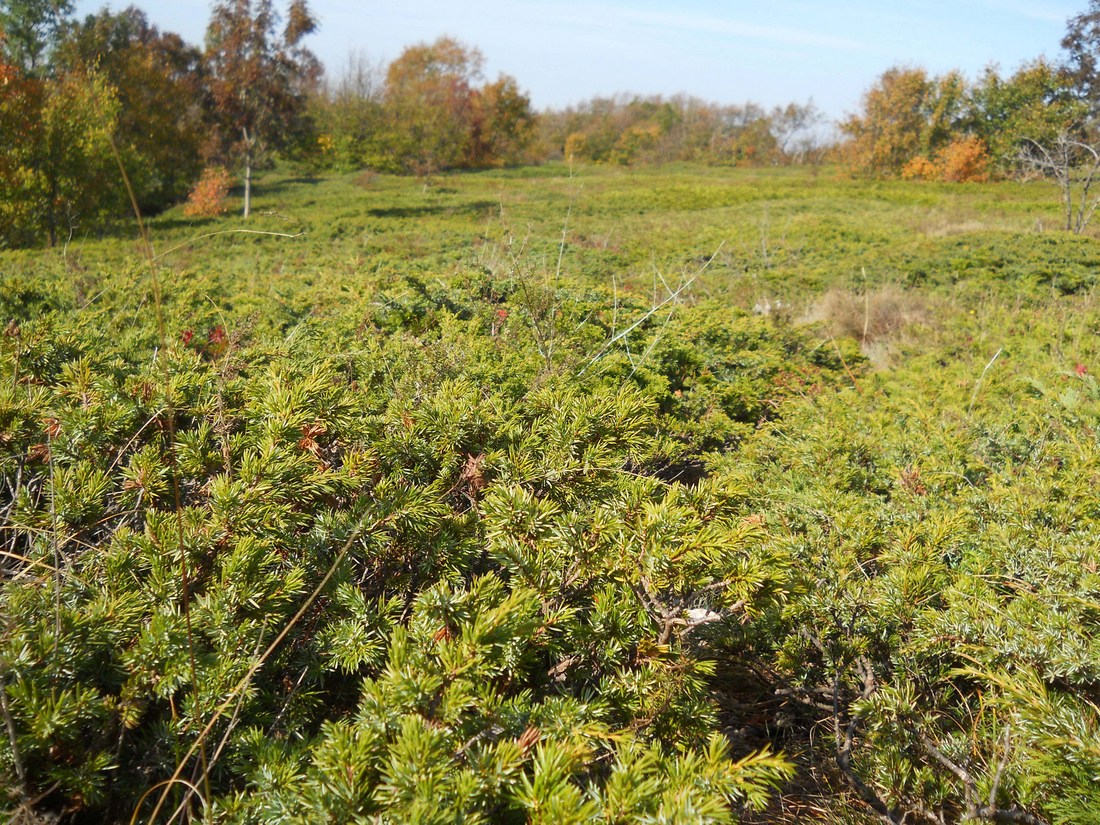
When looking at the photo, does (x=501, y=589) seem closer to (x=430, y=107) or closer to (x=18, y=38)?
(x=18, y=38)

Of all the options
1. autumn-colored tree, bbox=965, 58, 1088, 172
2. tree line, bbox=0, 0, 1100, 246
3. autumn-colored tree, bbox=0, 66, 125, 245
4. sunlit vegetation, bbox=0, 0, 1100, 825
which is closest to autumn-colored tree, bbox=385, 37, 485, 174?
tree line, bbox=0, 0, 1100, 246

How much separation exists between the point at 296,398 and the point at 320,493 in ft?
0.84

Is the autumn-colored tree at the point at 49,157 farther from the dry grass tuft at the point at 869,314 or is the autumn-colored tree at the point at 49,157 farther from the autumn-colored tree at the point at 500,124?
the autumn-colored tree at the point at 500,124

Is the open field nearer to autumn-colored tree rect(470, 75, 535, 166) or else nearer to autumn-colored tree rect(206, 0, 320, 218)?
autumn-colored tree rect(206, 0, 320, 218)

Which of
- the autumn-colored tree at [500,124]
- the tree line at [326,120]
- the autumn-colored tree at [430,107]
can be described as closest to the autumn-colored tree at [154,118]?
the tree line at [326,120]

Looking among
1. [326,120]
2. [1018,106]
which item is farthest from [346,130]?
[1018,106]

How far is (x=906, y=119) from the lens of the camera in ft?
133

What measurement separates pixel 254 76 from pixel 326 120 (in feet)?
77.9

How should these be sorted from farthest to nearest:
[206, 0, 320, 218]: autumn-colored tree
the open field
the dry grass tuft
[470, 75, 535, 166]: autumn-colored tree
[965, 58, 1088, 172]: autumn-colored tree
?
[470, 75, 535, 166]: autumn-colored tree → [965, 58, 1088, 172]: autumn-colored tree → [206, 0, 320, 218]: autumn-colored tree → the dry grass tuft → the open field

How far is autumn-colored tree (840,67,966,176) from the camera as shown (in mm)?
40219

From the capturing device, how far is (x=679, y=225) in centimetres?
2047

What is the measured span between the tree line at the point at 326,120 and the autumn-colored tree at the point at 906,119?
0.08 meters

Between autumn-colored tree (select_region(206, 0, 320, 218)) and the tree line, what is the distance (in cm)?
6

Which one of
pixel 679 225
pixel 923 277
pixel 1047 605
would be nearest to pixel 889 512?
pixel 1047 605
